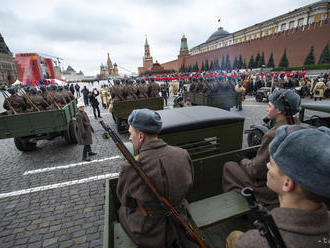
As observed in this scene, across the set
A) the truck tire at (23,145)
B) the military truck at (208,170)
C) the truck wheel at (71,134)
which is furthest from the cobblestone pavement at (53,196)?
the military truck at (208,170)

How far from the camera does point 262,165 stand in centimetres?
244

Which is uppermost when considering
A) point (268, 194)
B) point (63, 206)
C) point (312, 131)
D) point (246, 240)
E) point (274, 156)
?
point (312, 131)

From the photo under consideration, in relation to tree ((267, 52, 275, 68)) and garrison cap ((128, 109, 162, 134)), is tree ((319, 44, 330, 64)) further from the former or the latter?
garrison cap ((128, 109, 162, 134))

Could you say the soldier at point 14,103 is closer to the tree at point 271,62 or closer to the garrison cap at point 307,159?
the garrison cap at point 307,159

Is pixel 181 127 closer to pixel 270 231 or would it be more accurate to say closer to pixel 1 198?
pixel 270 231

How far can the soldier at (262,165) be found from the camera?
8.06 ft

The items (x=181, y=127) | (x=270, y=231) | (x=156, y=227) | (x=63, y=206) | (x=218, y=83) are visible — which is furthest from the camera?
(x=218, y=83)

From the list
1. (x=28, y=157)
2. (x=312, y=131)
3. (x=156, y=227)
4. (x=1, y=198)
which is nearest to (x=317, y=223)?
(x=312, y=131)

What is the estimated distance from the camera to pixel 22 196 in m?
4.30

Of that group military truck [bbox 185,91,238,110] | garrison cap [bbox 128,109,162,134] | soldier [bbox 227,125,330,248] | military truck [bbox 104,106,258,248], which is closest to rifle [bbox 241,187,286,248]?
soldier [bbox 227,125,330,248]

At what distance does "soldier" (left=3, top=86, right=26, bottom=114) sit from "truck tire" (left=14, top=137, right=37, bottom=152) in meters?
0.98

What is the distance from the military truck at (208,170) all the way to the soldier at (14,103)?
6.04m

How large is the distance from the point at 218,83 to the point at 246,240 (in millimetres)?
10861

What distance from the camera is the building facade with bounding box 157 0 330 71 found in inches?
1320
